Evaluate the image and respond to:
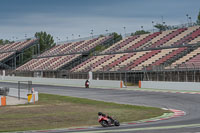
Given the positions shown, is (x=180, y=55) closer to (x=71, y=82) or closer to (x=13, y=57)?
(x=71, y=82)

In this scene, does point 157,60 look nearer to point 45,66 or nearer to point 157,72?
point 157,72

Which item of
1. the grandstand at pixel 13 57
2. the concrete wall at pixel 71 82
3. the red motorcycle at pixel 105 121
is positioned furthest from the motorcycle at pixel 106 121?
the grandstand at pixel 13 57

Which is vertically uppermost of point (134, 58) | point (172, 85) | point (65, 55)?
point (65, 55)

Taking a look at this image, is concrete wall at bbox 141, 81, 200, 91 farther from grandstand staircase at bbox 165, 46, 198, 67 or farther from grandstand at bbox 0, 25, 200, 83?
grandstand staircase at bbox 165, 46, 198, 67

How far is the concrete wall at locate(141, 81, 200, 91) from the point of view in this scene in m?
38.9

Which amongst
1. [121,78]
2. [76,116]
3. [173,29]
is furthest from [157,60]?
[76,116]

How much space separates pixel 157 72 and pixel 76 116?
2667 cm

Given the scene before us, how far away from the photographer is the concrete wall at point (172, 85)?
1531 inches

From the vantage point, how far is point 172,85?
1645 inches

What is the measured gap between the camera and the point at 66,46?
96500 mm

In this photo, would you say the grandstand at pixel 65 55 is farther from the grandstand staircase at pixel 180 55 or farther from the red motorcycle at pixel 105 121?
the red motorcycle at pixel 105 121

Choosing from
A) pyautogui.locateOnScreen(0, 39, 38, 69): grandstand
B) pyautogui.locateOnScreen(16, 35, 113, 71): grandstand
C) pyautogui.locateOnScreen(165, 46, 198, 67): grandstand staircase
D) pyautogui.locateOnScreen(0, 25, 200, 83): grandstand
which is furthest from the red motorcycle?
pyautogui.locateOnScreen(0, 39, 38, 69): grandstand

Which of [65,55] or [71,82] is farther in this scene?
[65,55]

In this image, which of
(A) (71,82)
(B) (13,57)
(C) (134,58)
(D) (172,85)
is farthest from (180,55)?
(B) (13,57)
